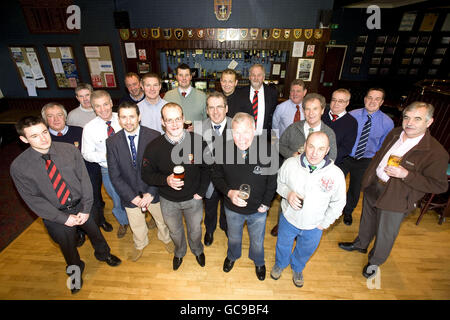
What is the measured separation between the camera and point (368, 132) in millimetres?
2994

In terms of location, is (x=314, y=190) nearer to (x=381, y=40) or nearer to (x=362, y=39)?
(x=362, y=39)

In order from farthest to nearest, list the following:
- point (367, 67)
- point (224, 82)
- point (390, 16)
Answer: point (367, 67)
point (390, 16)
point (224, 82)

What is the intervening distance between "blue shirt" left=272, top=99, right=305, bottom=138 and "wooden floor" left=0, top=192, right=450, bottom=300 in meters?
1.80

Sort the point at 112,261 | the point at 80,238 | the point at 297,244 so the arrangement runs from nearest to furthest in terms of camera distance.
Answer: the point at 297,244
the point at 112,261
the point at 80,238

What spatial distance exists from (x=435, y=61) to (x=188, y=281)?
40.6 ft

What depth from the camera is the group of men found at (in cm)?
200

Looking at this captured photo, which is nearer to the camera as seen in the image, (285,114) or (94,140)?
(94,140)

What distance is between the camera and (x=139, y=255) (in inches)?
112

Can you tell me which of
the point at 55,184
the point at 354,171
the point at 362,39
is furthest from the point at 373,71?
the point at 55,184

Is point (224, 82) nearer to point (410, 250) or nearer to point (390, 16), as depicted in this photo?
point (410, 250)

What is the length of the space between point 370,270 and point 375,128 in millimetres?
1821

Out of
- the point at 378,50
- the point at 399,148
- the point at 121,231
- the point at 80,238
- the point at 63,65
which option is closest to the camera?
the point at 399,148

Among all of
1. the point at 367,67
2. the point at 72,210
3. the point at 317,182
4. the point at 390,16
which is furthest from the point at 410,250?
the point at 390,16

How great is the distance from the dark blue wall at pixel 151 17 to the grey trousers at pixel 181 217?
236 inches
